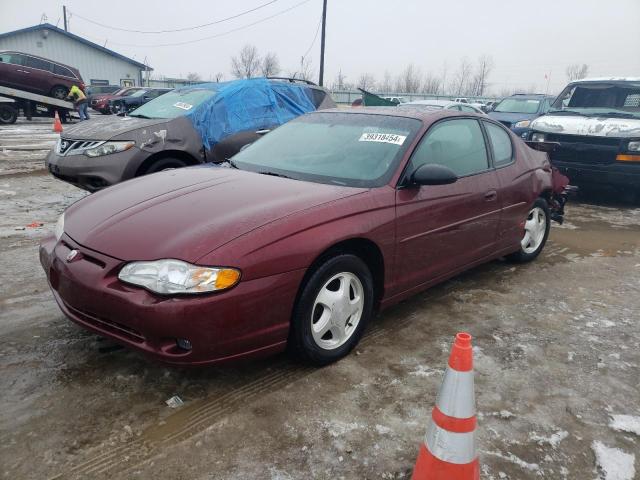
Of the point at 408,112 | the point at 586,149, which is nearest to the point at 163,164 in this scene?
the point at 408,112

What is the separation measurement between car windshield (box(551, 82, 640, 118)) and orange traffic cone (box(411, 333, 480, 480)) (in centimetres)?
766

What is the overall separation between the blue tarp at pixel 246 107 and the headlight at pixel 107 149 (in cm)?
98

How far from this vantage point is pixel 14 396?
2.56 m

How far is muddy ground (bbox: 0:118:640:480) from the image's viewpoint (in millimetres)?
2193

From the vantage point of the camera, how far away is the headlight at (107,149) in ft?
18.5

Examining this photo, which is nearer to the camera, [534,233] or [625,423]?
[625,423]

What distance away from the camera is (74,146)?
229 inches

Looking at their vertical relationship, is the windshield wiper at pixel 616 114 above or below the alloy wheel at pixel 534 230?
above

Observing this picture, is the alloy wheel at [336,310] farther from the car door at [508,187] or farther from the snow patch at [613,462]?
the car door at [508,187]

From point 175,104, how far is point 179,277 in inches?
196

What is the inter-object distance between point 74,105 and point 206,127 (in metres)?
15.8

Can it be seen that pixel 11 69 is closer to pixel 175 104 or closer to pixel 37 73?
pixel 37 73

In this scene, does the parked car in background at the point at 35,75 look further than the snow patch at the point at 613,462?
Yes

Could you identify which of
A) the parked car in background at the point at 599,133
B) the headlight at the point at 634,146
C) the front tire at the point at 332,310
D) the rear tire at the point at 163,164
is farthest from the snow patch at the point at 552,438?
the headlight at the point at 634,146
